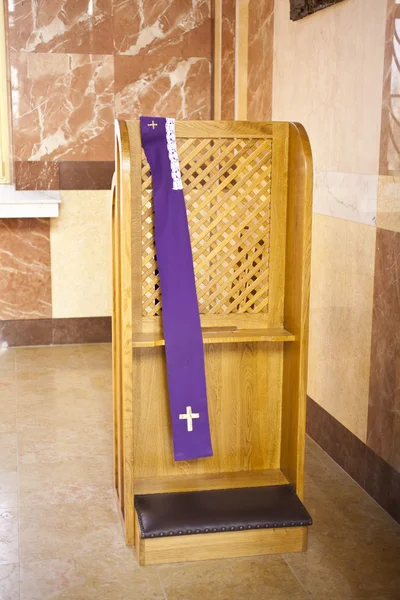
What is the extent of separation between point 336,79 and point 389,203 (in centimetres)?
84

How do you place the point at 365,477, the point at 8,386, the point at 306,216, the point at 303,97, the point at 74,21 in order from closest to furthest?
the point at 306,216, the point at 365,477, the point at 303,97, the point at 8,386, the point at 74,21

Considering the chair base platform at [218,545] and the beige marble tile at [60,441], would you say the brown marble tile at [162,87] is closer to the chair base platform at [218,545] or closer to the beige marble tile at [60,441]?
the beige marble tile at [60,441]

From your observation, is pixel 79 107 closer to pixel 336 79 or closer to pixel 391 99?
pixel 336 79

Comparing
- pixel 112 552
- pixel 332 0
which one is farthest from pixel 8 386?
pixel 332 0

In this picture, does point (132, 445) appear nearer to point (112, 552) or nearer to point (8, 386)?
point (112, 552)

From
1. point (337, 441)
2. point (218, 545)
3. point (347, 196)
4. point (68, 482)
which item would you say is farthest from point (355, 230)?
point (68, 482)

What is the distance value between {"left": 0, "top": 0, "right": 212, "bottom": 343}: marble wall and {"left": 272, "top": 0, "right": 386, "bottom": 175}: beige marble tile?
134 centimetres

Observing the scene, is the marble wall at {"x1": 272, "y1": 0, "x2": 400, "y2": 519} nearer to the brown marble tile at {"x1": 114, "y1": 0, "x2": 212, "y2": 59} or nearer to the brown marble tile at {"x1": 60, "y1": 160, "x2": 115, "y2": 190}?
the brown marble tile at {"x1": 114, "y1": 0, "x2": 212, "y2": 59}

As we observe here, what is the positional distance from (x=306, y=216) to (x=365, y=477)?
1337 mm

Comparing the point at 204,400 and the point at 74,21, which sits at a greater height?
the point at 74,21

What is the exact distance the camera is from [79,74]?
5715 mm

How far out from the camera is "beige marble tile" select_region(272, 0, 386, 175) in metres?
3.47

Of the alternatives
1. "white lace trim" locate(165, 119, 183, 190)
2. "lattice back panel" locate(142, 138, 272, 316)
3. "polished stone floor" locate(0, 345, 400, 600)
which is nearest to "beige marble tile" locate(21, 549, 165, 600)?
"polished stone floor" locate(0, 345, 400, 600)

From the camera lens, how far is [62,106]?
5.72 m
